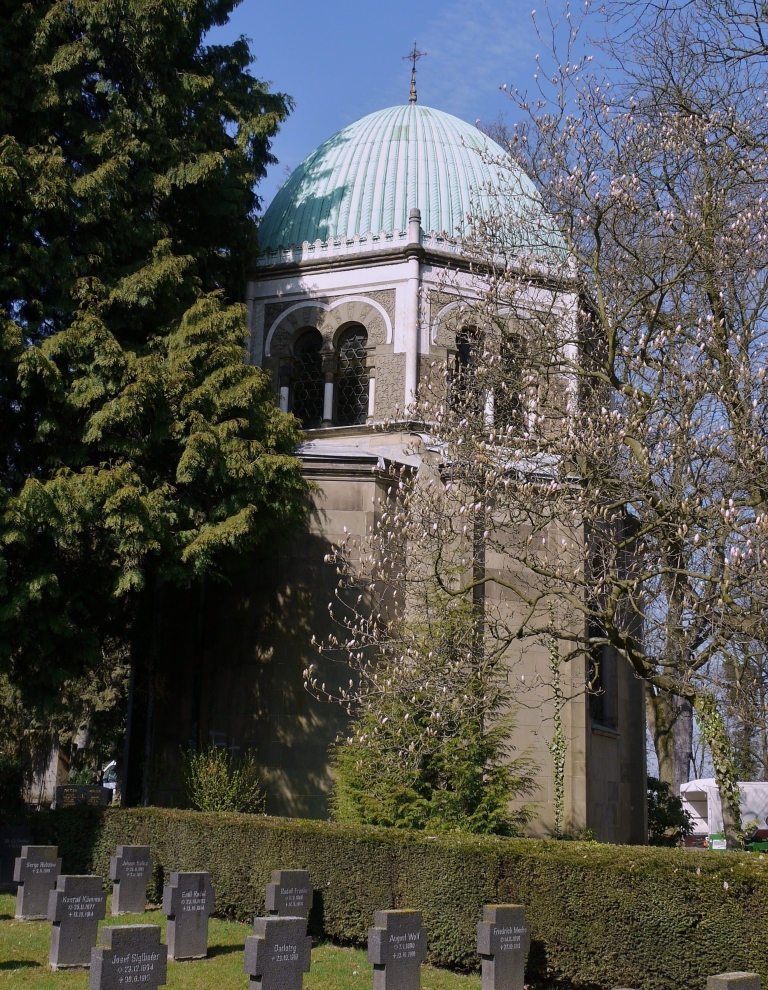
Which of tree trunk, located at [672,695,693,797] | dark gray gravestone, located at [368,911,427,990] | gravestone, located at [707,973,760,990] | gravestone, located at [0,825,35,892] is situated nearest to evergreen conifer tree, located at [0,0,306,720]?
gravestone, located at [0,825,35,892]

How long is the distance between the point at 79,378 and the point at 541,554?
7.28 meters

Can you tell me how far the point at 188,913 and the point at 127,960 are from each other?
2.73m

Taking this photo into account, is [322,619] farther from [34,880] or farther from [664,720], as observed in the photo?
[664,720]

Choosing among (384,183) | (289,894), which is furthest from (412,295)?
(289,894)

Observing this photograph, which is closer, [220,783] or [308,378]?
[220,783]

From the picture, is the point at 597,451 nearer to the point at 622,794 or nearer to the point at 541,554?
the point at 541,554

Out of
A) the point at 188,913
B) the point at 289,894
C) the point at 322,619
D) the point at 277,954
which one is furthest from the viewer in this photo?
the point at 322,619

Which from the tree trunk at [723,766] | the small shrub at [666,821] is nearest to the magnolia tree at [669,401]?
the tree trunk at [723,766]

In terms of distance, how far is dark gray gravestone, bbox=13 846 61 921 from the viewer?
12805 millimetres

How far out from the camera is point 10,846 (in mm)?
15203

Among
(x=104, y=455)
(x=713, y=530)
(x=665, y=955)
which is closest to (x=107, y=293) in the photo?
(x=104, y=455)

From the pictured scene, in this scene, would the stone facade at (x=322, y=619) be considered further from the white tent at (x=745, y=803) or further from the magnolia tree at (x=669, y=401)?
the white tent at (x=745, y=803)

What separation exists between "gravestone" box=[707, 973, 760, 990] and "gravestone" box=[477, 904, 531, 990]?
299cm

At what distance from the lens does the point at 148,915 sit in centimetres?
1284
